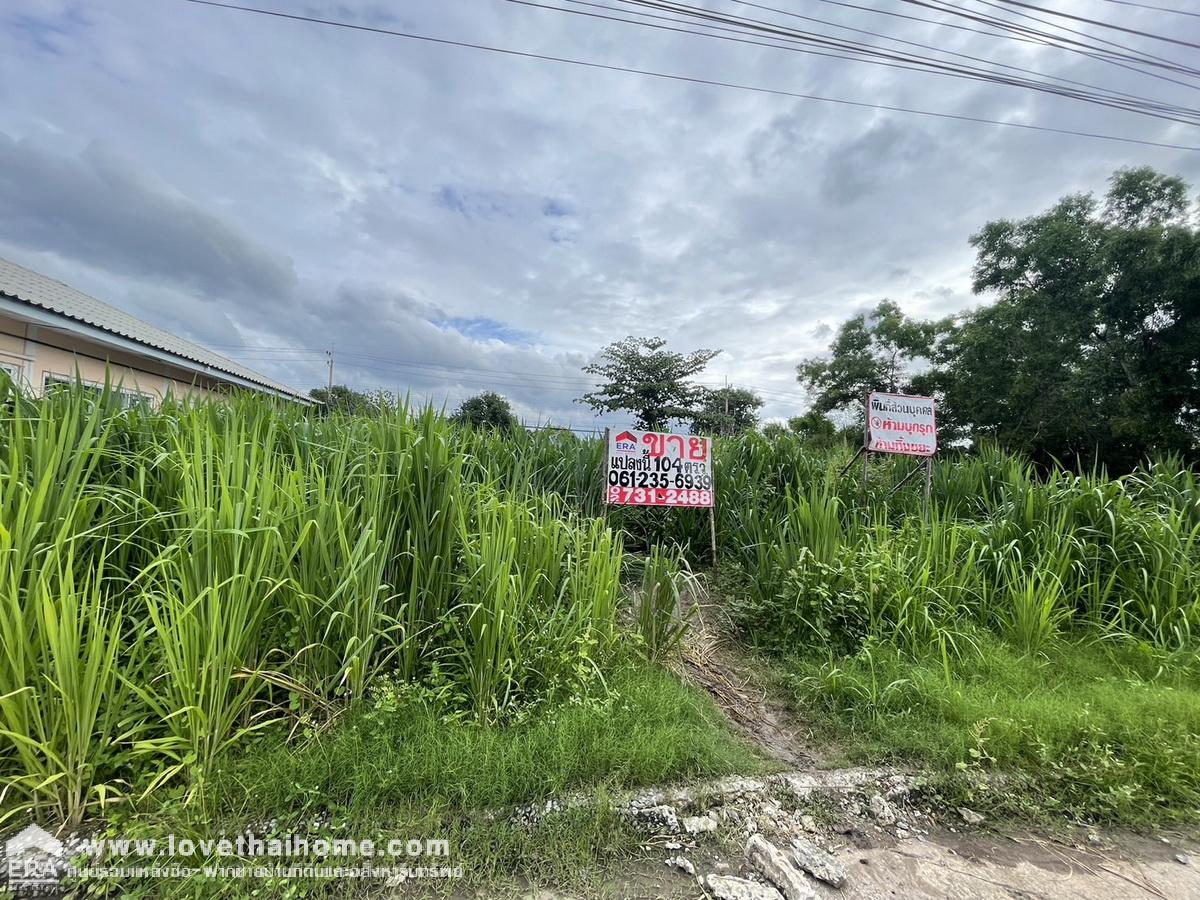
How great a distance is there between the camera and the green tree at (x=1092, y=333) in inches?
423

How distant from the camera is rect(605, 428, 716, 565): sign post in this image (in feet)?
13.1

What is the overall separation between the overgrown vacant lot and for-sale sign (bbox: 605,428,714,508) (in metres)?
0.95

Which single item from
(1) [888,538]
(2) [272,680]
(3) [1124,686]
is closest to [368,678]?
(2) [272,680]

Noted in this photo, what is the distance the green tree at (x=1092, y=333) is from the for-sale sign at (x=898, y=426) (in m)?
8.55

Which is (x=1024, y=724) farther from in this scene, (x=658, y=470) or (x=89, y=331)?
(x=89, y=331)

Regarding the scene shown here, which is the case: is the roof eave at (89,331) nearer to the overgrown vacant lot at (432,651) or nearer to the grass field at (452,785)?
the overgrown vacant lot at (432,651)

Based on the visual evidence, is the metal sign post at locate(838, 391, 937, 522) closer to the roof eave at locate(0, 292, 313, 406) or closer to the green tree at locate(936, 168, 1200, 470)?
the roof eave at locate(0, 292, 313, 406)

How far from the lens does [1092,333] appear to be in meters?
12.1

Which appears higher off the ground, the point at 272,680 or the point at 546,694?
the point at 272,680

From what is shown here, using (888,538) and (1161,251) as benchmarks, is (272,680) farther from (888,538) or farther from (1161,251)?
(1161,251)

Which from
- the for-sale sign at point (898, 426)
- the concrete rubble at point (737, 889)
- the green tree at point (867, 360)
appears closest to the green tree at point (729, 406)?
the green tree at point (867, 360)

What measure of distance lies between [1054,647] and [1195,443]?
41.4 feet

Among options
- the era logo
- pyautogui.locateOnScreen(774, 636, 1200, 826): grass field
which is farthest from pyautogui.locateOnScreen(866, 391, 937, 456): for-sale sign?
the era logo

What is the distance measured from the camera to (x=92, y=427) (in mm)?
1938
